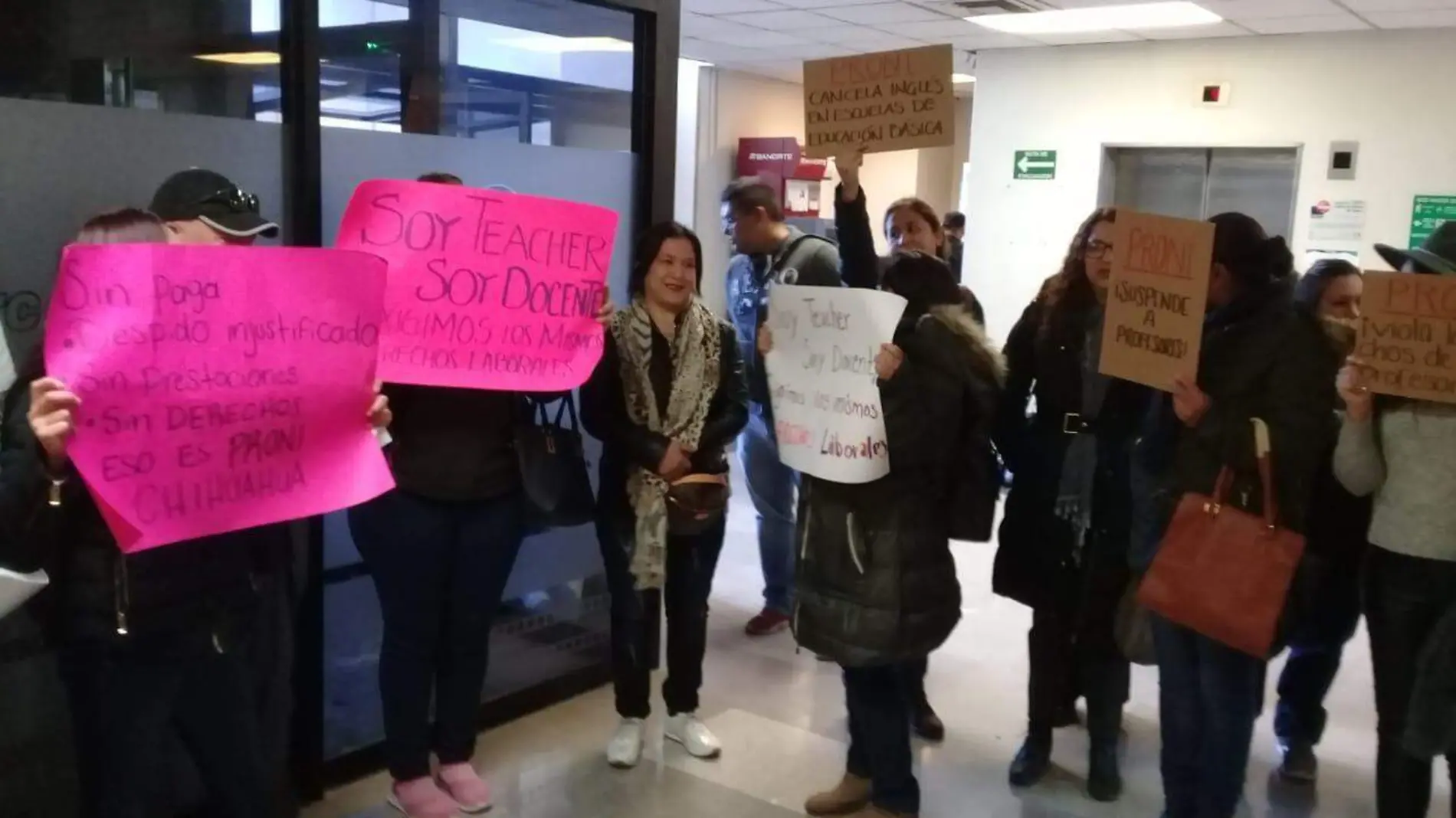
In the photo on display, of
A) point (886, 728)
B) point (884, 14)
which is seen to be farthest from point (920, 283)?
point (884, 14)

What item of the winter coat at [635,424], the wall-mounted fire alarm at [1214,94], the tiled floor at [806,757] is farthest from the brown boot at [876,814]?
the wall-mounted fire alarm at [1214,94]

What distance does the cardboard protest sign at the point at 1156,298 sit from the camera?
214 centimetres

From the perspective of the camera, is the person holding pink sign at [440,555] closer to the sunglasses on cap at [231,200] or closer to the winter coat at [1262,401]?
the sunglasses on cap at [231,200]

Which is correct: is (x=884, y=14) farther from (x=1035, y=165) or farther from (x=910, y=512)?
(x=910, y=512)

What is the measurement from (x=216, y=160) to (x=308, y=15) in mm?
379

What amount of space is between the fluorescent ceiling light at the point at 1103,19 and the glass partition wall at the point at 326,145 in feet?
12.3

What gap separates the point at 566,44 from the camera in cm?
308

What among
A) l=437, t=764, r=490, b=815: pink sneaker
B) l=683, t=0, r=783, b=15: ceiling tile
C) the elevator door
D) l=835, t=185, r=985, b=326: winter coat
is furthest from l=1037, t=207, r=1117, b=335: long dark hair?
the elevator door

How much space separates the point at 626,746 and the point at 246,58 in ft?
6.01

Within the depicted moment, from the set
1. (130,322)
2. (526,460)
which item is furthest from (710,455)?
(130,322)

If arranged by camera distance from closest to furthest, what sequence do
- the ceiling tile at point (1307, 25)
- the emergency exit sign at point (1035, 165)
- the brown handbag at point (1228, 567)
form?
the brown handbag at point (1228, 567)
the ceiling tile at point (1307, 25)
the emergency exit sign at point (1035, 165)

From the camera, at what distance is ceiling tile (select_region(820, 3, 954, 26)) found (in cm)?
618

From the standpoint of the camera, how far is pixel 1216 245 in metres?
2.25

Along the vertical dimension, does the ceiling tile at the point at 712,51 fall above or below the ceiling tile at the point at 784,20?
above
